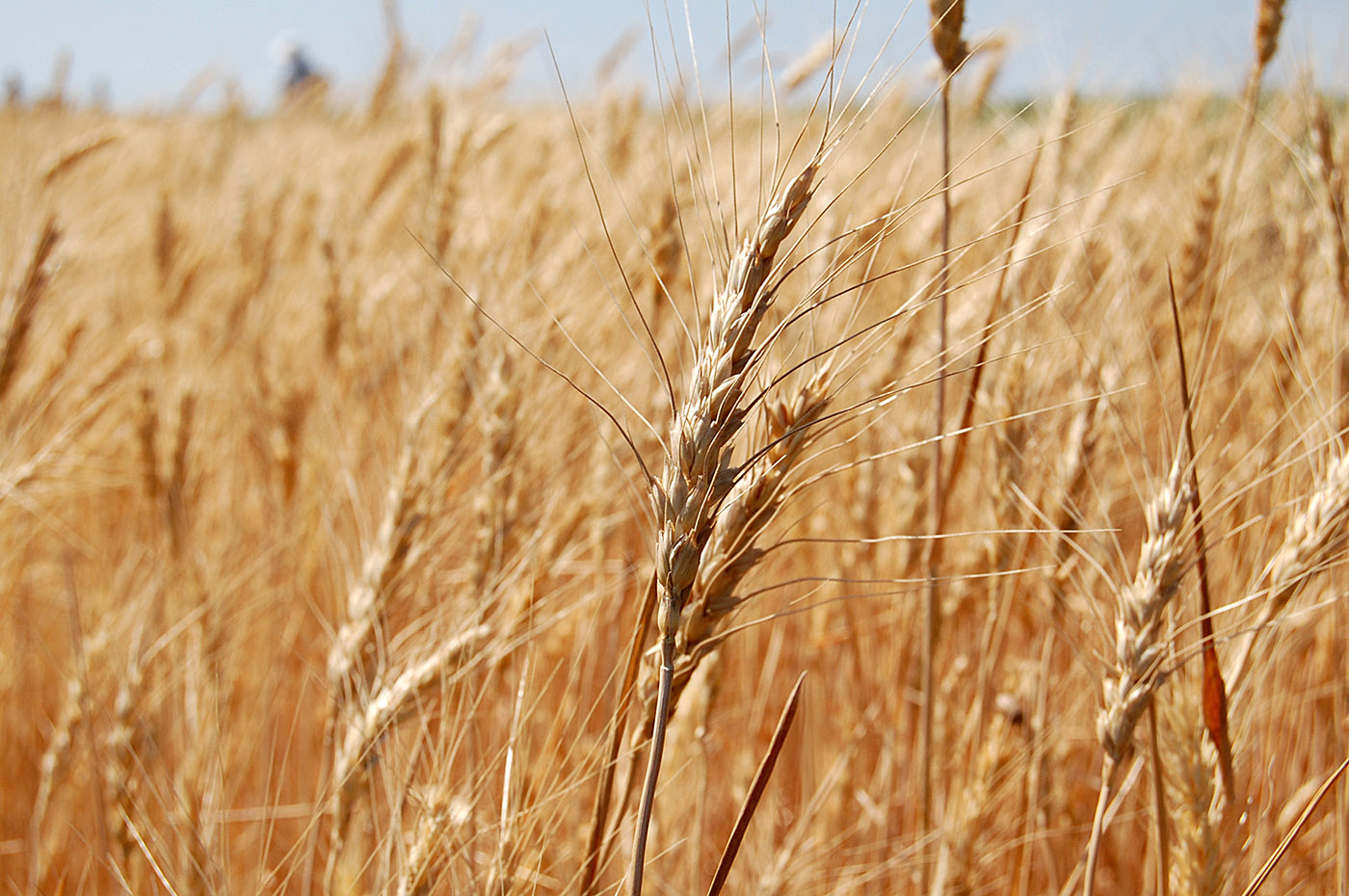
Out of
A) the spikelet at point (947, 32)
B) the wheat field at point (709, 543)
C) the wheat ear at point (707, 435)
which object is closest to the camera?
the wheat ear at point (707, 435)

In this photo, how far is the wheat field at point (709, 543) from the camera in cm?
55

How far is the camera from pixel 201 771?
88 centimetres

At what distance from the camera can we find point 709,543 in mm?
489

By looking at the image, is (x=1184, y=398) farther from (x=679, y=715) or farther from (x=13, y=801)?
(x=13, y=801)

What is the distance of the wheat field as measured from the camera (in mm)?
554

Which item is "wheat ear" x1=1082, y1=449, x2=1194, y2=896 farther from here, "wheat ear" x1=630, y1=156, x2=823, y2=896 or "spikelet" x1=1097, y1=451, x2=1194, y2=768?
"wheat ear" x1=630, y1=156, x2=823, y2=896

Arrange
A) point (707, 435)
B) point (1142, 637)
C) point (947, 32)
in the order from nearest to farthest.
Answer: point (707, 435) < point (1142, 637) < point (947, 32)

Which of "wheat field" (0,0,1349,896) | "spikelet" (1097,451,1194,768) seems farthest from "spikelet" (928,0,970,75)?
"spikelet" (1097,451,1194,768)

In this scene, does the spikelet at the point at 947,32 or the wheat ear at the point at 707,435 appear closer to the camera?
the wheat ear at the point at 707,435

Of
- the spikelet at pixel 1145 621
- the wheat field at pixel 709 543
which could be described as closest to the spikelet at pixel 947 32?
the wheat field at pixel 709 543

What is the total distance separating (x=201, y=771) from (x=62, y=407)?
3.55ft

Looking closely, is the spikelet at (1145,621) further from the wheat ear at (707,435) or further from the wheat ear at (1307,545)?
the wheat ear at (707,435)

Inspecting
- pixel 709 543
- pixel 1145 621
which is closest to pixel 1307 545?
pixel 1145 621

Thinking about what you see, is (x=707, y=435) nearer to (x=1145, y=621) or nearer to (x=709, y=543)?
(x=709, y=543)
